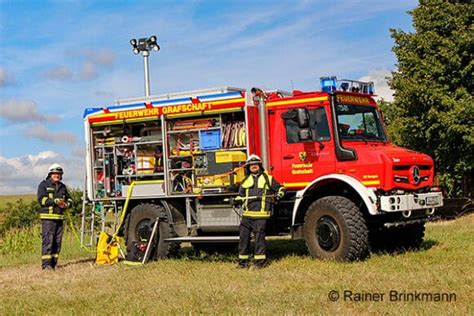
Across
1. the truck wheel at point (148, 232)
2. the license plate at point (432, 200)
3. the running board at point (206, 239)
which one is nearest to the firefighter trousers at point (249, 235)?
the running board at point (206, 239)

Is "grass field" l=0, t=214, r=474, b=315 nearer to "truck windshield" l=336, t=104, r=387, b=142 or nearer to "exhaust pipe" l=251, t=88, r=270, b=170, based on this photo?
"exhaust pipe" l=251, t=88, r=270, b=170

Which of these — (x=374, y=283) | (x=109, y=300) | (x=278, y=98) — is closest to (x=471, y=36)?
(x=278, y=98)

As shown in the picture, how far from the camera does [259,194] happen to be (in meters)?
10.9

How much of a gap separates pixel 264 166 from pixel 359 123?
1796 mm

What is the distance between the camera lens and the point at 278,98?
39.2 feet

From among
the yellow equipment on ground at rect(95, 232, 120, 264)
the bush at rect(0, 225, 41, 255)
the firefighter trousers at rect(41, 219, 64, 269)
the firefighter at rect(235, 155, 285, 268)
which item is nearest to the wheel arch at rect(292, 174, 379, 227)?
the firefighter at rect(235, 155, 285, 268)

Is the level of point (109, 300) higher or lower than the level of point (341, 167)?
lower

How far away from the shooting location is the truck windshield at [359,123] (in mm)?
11352

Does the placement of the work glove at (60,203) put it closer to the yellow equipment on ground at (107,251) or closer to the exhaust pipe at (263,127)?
the yellow equipment on ground at (107,251)

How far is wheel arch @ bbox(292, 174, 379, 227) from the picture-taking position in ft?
34.6

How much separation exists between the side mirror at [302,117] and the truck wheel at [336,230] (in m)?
1.26

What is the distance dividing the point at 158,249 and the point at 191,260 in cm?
65

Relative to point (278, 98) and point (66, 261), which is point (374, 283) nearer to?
point (278, 98)

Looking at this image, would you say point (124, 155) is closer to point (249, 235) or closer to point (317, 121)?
point (249, 235)
